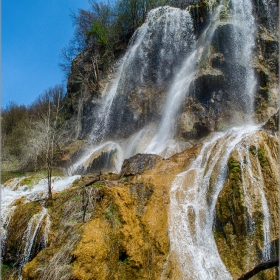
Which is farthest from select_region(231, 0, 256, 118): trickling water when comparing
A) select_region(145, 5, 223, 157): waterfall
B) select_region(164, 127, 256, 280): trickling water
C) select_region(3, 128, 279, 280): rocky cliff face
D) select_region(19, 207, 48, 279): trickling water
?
select_region(19, 207, 48, 279): trickling water

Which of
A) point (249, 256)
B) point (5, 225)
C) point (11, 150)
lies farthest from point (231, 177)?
point (11, 150)

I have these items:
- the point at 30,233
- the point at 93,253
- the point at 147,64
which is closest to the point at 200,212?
the point at 93,253

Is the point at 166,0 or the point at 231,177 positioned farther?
the point at 166,0

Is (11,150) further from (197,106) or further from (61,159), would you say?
(197,106)

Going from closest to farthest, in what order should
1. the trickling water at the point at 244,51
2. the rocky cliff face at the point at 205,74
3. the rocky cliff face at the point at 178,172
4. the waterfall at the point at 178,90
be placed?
the rocky cliff face at the point at 178,172, the rocky cliff face at the point at 205,74, the trickling water at the point at 244,51, the waterfall at the point at 178,90

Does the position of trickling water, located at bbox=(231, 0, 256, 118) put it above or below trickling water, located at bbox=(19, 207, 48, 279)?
above

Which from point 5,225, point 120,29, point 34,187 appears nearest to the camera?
point 5,225

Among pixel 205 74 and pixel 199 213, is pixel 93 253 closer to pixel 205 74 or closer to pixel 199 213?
pixel 199 213

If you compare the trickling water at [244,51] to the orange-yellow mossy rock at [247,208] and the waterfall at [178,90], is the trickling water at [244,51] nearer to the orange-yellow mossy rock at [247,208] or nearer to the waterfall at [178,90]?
the waterfall at [178,90]

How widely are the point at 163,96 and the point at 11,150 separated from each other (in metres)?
13.2

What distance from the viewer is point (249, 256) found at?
25.2 feet

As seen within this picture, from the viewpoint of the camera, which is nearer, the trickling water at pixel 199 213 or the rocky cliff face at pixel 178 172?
the rocky cliff face at pixel 178 172

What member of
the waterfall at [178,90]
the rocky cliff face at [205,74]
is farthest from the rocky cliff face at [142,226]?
the rocky cliff face at [205,74]

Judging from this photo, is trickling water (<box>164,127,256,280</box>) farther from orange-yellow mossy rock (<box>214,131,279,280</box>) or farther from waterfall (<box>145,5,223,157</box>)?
waterfall (<box>145,5,223,157</box>)
